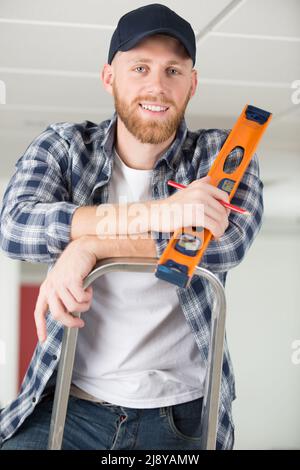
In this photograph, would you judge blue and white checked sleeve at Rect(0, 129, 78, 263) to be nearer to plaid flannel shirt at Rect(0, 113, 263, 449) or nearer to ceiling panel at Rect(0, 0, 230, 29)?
plaid flannel shirt at Rect(0, 113, 263, 449)

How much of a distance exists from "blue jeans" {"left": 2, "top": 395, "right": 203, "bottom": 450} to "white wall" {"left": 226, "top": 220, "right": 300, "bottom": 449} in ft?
13.5

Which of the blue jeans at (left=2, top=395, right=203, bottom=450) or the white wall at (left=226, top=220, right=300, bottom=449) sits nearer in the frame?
the blue jeans at (left=2, top=395, right=203, bottom=450)

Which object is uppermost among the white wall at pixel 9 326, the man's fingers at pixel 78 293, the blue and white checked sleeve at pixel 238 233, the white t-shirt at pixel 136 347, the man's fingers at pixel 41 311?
the blue and white checked sleeve at pixel 238 233

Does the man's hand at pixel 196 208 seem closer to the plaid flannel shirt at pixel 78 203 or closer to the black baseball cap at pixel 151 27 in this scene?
the plaid flannel shirt at pixel 78 203

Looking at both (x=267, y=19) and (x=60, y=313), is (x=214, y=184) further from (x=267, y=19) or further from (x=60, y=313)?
(x=267, y=19)

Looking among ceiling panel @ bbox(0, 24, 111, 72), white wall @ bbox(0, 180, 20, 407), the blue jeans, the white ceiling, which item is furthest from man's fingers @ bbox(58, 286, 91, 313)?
white wall @ bbox(0, 180, 20, 407)

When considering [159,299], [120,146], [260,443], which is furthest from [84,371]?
[260,443]

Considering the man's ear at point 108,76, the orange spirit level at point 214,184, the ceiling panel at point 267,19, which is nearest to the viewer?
the orange spirit level at point 214,184

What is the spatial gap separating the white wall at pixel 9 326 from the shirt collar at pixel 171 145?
4067 mm

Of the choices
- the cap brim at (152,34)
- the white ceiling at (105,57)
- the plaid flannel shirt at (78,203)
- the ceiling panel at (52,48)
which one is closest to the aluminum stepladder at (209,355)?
the plaid flannel shirt at (78,203)

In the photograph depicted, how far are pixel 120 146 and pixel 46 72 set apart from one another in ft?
6.58

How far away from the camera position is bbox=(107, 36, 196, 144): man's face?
44.3 inches

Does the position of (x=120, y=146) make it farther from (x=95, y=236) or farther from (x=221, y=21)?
(x=221, y=21)

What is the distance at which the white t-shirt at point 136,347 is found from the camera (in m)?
1.08
